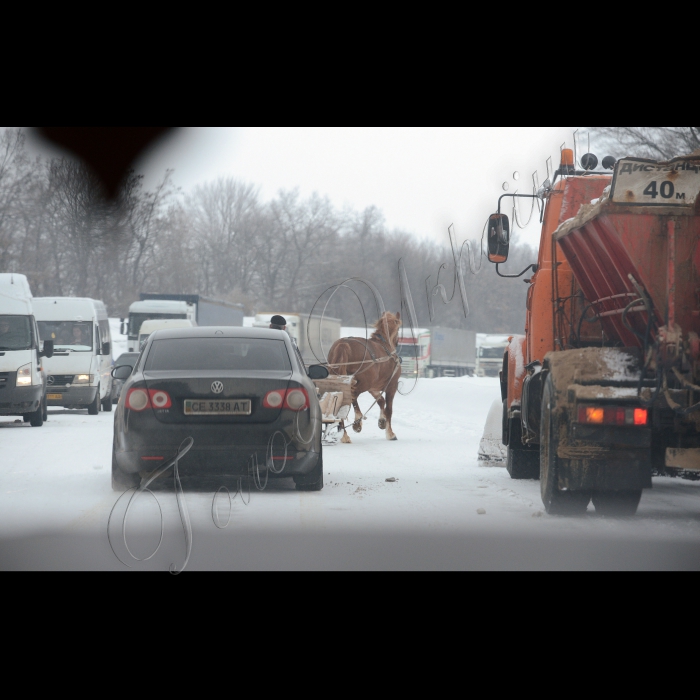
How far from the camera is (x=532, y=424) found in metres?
9.41

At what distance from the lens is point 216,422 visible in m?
9.09

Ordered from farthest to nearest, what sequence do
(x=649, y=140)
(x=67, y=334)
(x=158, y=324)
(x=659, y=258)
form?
(x=158, y=324), (x=67, y=334), (x=649, y=140), (x=659, y=258)

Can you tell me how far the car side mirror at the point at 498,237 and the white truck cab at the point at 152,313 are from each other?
30.5m

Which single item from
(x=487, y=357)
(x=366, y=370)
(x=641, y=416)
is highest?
(x=641, y=416)

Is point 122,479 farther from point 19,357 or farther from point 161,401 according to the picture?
point 19,357

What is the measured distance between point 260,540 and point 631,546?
2.49 meters

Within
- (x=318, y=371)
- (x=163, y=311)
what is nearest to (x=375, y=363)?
(x=318, y=371)

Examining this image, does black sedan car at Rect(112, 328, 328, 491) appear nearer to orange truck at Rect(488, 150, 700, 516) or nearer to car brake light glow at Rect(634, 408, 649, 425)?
orange truck at Rect(488, 150, 700, 516)

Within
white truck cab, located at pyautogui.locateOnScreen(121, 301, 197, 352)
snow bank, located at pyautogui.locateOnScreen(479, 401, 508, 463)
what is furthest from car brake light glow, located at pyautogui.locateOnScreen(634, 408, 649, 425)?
white truck cab, located at pyautogui.locateOnScreen(121, 301, 197, 352)

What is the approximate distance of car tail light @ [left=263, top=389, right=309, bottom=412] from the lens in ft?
30.3

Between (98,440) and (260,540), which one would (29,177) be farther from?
(260,540)

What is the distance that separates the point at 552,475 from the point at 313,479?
241cm

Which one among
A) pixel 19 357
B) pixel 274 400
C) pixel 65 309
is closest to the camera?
pixel 274 400

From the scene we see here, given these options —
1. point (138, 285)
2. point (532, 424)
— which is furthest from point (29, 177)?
point (532, 424)
